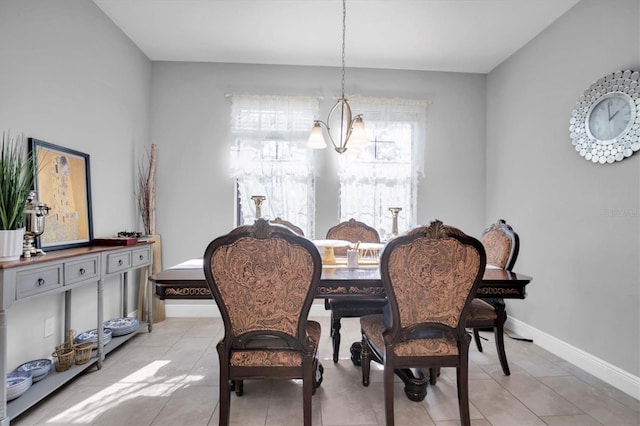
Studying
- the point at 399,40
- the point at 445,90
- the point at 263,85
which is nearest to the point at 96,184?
the point at 263,85

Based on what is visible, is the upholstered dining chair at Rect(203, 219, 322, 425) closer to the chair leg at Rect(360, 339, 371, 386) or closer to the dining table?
the dining table

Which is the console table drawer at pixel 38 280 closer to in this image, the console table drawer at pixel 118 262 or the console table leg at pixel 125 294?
the console table drawer at pixel 118 262

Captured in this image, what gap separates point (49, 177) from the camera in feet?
7.17

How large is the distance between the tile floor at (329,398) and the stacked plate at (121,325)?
211 millimetres

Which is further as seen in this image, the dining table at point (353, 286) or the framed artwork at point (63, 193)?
the framed artwork at point (63, 193)

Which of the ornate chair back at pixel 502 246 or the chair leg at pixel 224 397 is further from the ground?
the ornate chair back at pixel 502 246

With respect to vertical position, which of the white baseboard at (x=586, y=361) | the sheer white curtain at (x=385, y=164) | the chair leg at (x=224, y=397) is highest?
the sheer white curtain at (x=385, y=164)

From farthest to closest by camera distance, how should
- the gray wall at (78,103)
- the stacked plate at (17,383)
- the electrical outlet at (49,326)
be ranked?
the electrical outlet at (49,326) < the gray wall at (78,103) < the stacked plate at (17,383)

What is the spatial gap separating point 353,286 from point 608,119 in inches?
86.8

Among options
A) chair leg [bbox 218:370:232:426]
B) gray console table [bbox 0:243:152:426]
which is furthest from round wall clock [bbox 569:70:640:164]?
gray console table [bbox 0:243:152:426]

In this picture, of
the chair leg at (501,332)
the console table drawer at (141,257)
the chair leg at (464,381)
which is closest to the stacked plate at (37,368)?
the console table drawer at (141,257)

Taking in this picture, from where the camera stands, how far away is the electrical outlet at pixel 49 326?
2165mm

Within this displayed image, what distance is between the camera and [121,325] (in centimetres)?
274

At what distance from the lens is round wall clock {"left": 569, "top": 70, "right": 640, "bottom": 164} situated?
2059mm
